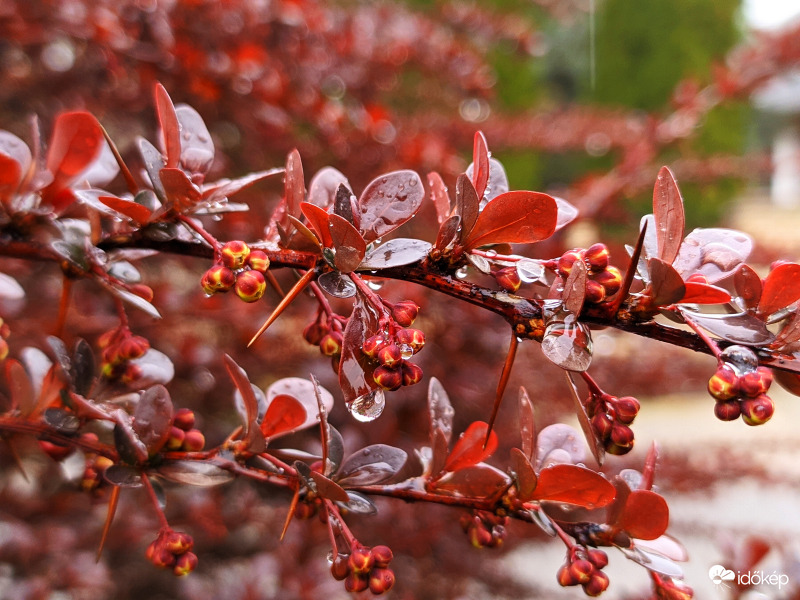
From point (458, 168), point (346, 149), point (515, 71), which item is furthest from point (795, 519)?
point (515, 71)

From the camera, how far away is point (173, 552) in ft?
1.41

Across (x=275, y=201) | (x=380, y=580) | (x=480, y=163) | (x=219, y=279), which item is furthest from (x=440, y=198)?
(x=275, y=201)

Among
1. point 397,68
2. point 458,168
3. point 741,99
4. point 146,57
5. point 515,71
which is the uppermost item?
point 515,71

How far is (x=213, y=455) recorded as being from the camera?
0.44 metres

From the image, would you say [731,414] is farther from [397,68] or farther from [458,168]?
[397,68]

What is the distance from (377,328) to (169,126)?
18cm

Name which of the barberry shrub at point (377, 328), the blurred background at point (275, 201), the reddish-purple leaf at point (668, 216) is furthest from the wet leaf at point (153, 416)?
the blurred background at point (275, 201)

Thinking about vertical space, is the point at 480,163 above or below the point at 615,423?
above

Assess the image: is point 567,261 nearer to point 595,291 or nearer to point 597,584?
point 595,291

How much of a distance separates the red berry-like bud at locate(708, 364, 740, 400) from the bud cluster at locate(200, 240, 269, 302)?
246 mm

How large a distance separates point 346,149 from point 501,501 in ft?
3.68

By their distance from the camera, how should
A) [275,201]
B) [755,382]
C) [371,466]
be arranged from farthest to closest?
1. [275,201]
2. [371,466]
3. [755,382]

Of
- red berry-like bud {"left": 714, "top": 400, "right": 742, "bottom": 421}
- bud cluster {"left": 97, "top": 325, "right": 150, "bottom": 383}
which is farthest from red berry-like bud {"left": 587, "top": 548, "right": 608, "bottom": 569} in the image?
bud cluster {"left": 97, "top": 325, "right": 150, "bottom": 383}

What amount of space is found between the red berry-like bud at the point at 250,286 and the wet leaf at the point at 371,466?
14 centimetres
